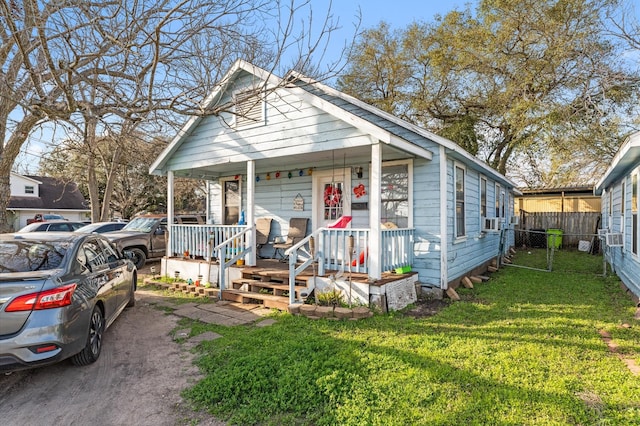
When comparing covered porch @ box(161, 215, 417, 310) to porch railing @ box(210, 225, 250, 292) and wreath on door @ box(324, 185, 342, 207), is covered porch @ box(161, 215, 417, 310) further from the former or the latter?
wreath on door @ box(324, 185, 342, 207)

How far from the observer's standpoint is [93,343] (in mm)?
3803

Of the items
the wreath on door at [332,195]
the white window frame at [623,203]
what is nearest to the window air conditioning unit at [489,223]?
the white window frame at [623,203]

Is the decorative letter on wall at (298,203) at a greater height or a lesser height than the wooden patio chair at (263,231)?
greater

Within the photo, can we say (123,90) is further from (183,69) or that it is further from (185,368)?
(185,368)

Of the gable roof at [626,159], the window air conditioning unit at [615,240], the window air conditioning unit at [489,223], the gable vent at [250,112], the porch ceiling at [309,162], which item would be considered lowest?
the window air conditioning unit at [615,240]

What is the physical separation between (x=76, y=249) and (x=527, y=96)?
17.6 m

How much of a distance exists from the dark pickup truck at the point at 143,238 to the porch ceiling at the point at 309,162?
6.03 feet

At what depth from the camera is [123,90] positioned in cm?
660

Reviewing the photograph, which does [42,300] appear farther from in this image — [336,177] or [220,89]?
[336,177]

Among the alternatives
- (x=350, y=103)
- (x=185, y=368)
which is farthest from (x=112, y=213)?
(x=185, y=368)

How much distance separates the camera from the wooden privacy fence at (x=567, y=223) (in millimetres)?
15586

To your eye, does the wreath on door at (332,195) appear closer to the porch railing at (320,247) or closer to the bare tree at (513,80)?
the porch railing at (320,247)

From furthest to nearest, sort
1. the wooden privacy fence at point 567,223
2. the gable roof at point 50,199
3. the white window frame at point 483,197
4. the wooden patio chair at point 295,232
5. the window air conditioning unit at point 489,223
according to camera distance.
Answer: the gable roof at point 50,199, the wooden privacy fence at point 567,223, the window air conditioning unit at point 489,223, the white window frame at point 483,197, the wooden patio chair at point 295,232

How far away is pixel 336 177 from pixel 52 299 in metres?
5.89
